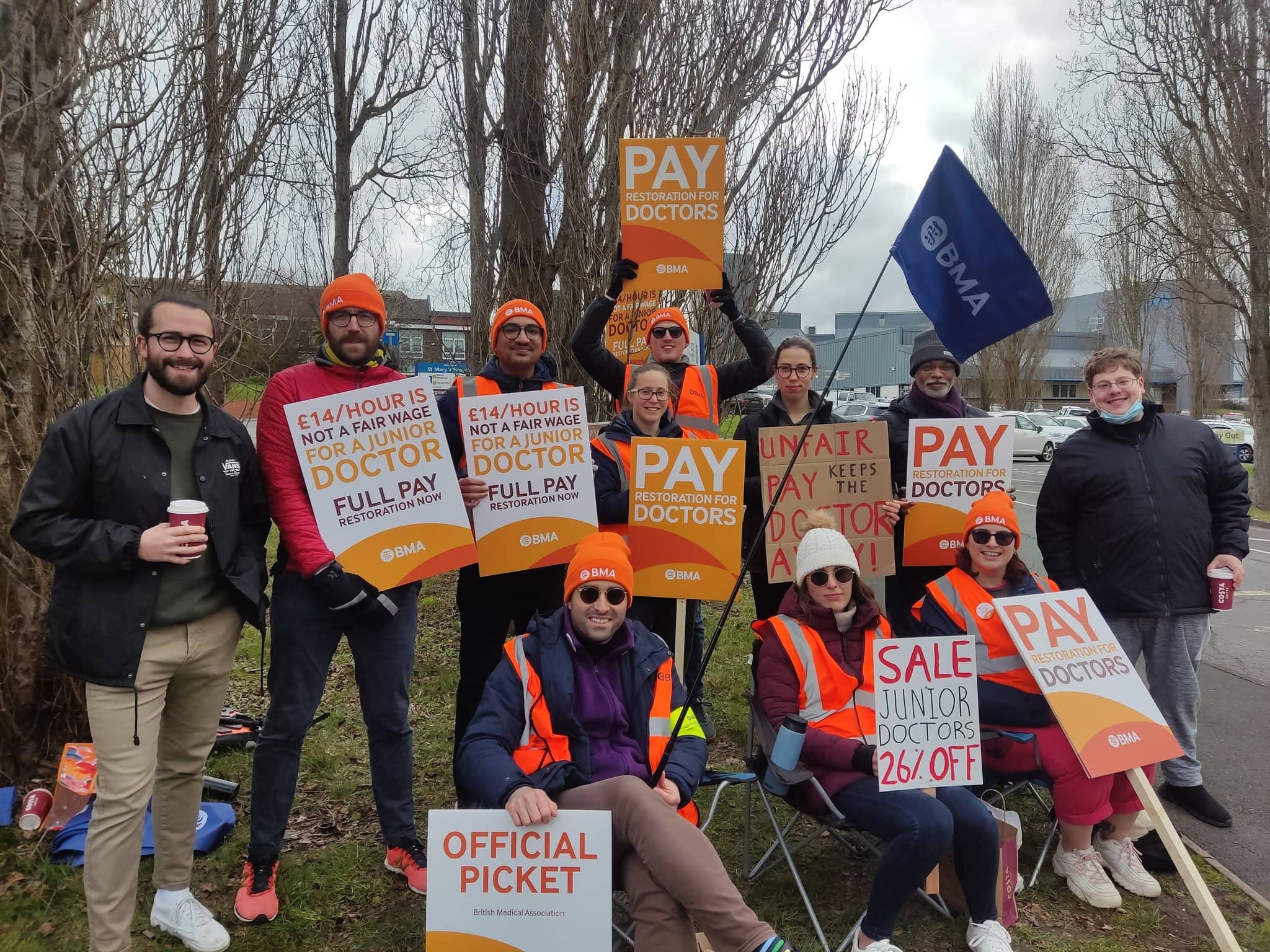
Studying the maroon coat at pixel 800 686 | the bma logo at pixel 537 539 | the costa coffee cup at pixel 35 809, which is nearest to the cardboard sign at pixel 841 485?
the maroon coat at pixel 800 686

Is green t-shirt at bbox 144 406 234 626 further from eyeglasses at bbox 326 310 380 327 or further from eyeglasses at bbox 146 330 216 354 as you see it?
eyeglasses at bbox 326 310 380 327

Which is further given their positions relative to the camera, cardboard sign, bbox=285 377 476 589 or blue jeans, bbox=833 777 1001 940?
cardboard sign, bbox=285 377 476 589

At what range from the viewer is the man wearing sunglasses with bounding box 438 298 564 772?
363 cm

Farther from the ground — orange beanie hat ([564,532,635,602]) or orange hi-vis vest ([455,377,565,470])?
orange hi-vis vest ([455,377,565,470])

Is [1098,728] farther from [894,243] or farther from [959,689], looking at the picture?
[894,243]

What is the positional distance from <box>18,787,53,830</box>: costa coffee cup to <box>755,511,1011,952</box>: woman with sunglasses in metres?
3.02

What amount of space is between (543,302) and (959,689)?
4.89m

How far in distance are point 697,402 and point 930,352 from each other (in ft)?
3.89

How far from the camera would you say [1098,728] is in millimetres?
3154

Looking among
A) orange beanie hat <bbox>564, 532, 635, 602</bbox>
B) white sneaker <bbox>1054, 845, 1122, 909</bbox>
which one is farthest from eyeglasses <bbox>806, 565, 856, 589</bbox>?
white sneaker <bbox>1054, 845, 1122, 909</bbox>

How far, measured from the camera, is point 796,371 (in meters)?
4.24

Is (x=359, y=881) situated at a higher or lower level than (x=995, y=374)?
lower

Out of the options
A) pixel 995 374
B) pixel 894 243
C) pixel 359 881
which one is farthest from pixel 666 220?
pixel 995 374

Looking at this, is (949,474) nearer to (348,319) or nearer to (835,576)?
(835,576)
